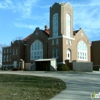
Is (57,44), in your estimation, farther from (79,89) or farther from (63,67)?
(79,89)

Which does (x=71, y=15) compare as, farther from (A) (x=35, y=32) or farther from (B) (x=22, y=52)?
(B) (x=22, y=52)

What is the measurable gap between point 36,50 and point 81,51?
1310 centimetres

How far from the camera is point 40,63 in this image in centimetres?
5738

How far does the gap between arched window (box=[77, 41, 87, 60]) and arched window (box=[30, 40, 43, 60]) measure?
35.0 ft

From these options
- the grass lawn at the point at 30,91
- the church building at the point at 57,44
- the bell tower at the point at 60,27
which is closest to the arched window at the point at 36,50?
the church building at the point at 57,44

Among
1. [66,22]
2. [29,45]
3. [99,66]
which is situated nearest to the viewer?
[66,22]

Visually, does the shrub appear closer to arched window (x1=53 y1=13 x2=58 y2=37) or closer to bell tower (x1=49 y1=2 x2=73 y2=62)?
bell tower (x1=49 y1=2 x2=73 y2=62)

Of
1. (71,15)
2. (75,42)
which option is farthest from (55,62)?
Result: (71,15)

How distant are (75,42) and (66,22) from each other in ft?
21.9

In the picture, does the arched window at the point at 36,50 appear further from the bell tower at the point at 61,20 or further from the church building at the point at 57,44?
the bell tower at the point at 61,20

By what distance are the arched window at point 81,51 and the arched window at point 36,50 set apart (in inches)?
420

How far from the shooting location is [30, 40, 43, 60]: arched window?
6134 centimetres

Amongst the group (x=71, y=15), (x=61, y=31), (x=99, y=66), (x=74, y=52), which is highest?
(x=71, y=15)

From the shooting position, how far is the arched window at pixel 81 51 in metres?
61.2
